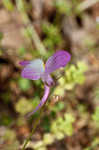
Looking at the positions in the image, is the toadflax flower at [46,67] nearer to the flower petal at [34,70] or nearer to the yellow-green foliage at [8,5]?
the flower petal at [34,70]

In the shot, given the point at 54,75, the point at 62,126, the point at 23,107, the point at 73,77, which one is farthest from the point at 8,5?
the point at 62,126

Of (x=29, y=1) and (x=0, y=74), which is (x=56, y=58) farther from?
(x=29, y=1)

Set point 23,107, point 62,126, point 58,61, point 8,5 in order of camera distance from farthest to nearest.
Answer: point 8,5, point 23,107, point 62,126, point 58,61

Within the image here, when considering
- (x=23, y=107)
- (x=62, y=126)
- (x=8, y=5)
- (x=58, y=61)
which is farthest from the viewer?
(x=8, y=5)

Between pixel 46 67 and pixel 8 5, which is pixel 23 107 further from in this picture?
pixel 8 5

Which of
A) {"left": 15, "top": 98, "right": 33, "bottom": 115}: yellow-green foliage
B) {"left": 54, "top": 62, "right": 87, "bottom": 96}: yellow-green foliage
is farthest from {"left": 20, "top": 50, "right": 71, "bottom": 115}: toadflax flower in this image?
{"left": 15, "top": 98, "right": 33, "bottom": 115}: yellow-green foliage

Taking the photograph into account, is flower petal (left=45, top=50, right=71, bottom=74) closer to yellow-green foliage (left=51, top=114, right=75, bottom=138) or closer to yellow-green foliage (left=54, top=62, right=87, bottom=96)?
yellow-green foliage (left=54, top=62, right=87, bottom=96)
